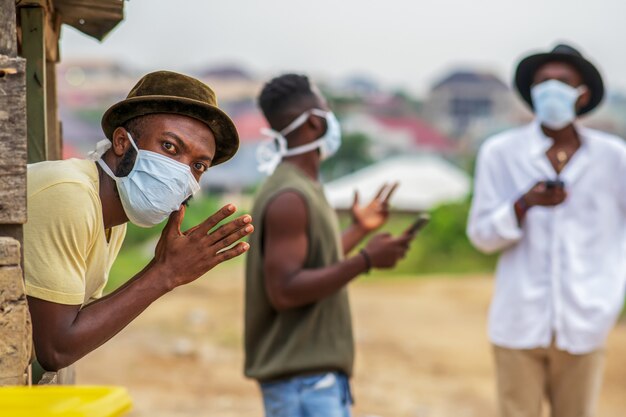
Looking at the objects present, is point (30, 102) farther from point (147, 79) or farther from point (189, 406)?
point (189, 406)

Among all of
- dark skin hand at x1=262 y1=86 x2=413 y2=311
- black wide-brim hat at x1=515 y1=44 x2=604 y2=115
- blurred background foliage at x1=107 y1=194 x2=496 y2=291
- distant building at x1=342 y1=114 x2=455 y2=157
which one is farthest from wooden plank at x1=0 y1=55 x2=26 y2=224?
distant building at x1=342 y1=114 x2=455 y2=157

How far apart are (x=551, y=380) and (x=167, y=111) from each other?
123 inches

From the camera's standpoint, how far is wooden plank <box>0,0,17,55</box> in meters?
2.55

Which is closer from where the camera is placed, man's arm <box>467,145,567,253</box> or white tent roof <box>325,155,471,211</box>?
man's arm <box>467,145,567,253</box>

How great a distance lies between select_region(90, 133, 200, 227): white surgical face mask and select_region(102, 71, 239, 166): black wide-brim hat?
0.26 ft

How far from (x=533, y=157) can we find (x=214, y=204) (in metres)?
20.5

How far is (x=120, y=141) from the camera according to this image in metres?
2.89

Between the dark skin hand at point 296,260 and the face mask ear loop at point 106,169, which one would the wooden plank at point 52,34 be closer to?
the face mask ear loop at point 106,169

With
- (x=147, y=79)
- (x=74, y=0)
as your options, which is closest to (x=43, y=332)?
(x=147, y=79)

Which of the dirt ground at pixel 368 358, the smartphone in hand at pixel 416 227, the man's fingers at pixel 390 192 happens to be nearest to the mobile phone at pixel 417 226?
the smartphone in hand at pixel 416 227

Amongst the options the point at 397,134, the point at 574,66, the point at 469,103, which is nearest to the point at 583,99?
the point at 574,66

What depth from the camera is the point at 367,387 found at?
10.2 meters

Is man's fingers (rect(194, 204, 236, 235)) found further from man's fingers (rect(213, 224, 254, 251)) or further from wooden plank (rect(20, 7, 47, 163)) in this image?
wooden plank (rect(20, 7, 47, 163))

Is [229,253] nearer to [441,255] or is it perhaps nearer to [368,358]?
[368,358]
